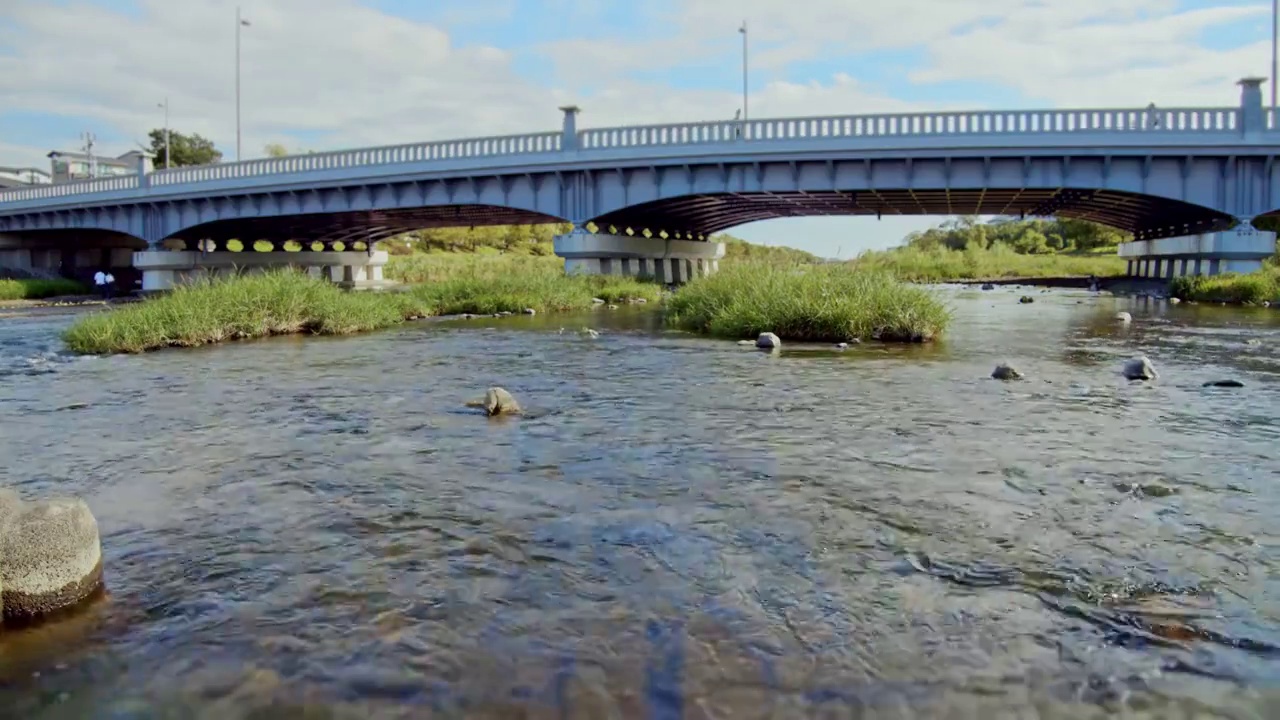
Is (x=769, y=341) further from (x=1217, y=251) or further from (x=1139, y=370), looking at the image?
(x=1217, y=251)

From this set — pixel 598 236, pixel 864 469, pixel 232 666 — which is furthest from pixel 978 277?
pixel 232 666

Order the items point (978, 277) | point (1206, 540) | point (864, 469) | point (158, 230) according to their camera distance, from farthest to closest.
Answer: point (978, 277) → point (158, 230) → point (864, 469) → point (1206, 540)

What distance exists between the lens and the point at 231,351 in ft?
58.7

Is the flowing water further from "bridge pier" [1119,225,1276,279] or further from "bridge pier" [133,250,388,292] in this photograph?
"bridge pier" [133,250,388,292]

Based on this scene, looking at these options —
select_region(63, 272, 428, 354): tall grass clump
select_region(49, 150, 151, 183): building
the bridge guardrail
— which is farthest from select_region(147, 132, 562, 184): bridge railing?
select_region(49, 150, 151, 183): building

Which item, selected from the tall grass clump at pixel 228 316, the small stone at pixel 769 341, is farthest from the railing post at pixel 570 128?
the small stone at pixel 769 341

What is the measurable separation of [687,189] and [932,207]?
16.7 meters

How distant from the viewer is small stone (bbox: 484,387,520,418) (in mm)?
10492

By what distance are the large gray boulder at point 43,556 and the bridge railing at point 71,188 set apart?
54.5 metres

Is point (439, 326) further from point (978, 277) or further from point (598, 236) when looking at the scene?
point (978, 277)

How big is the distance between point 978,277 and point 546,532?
214ft

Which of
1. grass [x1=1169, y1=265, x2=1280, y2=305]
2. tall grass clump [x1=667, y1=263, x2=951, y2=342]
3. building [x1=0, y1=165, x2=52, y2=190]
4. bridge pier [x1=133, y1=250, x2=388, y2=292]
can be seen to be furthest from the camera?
building [x1=0, y1=165, x2=52, y2=190]

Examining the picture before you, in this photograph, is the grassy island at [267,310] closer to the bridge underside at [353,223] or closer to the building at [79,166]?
the bridge underside at [353,223]

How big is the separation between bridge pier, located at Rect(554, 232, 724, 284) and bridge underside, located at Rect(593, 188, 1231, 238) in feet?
3.70
